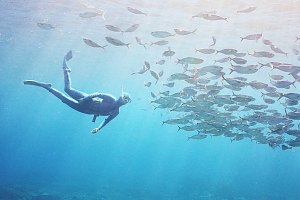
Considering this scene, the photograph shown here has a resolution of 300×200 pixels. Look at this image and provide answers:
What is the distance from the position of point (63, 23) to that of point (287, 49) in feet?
64.7

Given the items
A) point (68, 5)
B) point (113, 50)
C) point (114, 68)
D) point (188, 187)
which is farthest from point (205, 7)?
point (114, 68)

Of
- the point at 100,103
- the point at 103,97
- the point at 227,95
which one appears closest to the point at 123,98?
the point at 103,97

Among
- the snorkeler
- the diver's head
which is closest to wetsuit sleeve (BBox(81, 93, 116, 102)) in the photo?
the snorkeler

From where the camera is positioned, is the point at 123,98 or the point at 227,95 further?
the point at 227,95

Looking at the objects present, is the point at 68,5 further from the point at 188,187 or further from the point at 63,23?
the point at 188,187

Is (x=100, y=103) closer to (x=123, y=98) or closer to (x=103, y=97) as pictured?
(x=103, y=97)

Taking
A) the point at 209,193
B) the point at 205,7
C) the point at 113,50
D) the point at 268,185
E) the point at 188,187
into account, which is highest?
the point at 205,7

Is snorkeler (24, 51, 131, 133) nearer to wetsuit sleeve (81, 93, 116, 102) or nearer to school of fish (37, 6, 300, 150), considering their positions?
wetsuit sleeve (81, 93, 116, 102)

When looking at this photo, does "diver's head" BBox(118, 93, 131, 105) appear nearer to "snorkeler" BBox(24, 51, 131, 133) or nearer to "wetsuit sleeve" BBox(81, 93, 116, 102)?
"snorkeler" BBox(24, 51, 131, 133)

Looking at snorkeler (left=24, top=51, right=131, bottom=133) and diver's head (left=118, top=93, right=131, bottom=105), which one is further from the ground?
diver's head (left=118, top=93, right=131, bottom=105)

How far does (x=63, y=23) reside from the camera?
2791 cm

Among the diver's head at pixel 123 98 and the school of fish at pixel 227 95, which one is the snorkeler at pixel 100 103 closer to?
the diver's head at pixel 123 98

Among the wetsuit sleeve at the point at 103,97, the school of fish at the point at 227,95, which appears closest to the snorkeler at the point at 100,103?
the wetsuit sleeve at the point at 103,97

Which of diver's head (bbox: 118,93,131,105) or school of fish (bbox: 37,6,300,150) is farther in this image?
school of fish (bbox: 37,6,300,150)
